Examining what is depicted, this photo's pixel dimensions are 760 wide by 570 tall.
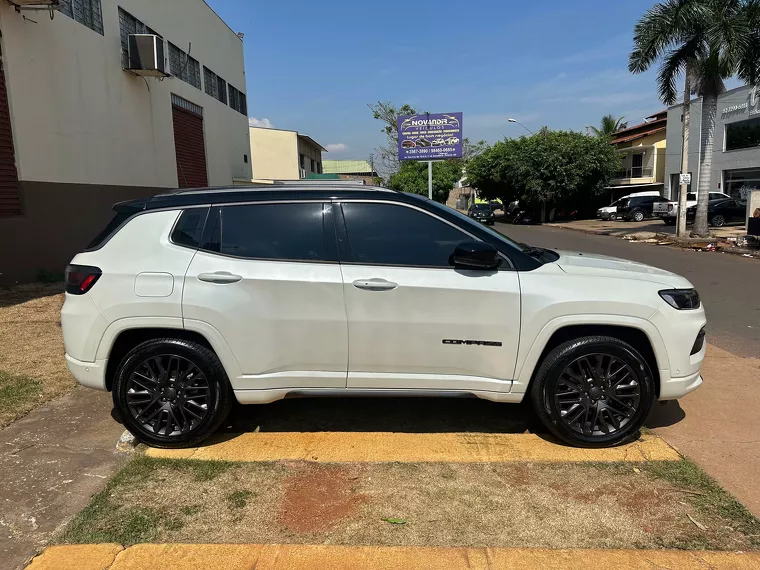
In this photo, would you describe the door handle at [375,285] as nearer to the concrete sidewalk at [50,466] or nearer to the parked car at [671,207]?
the concrete sidewalk at [50,466]

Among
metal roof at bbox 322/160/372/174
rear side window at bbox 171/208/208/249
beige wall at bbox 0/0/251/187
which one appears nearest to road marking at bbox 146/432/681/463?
rear side window at bbox 171/208/208/249

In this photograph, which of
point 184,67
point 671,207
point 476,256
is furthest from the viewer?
point 671,207

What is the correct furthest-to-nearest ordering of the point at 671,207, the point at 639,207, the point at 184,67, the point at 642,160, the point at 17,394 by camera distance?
1. the point at 642,160
2. the point at 639,207
3. the point at 671,207
4. the point at 184,67
5. the point at 17,394

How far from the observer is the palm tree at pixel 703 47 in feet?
56.1

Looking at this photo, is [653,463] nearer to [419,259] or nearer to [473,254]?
[473,254]

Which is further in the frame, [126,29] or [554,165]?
[554,165]

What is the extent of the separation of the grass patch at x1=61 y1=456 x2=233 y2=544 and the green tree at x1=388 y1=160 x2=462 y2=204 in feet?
101

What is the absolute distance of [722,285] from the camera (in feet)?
34.9

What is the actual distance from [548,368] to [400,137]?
19.8 metres

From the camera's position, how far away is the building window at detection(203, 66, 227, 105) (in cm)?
2008

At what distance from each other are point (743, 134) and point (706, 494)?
33.4 metres

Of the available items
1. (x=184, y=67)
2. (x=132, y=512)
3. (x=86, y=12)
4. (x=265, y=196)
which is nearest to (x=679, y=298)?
(x=265, y=196)

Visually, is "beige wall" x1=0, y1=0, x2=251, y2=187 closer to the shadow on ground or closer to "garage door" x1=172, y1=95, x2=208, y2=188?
"garage door" x1=172, y1=95, x2=208, y2=188

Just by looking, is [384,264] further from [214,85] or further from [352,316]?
[214,85]
